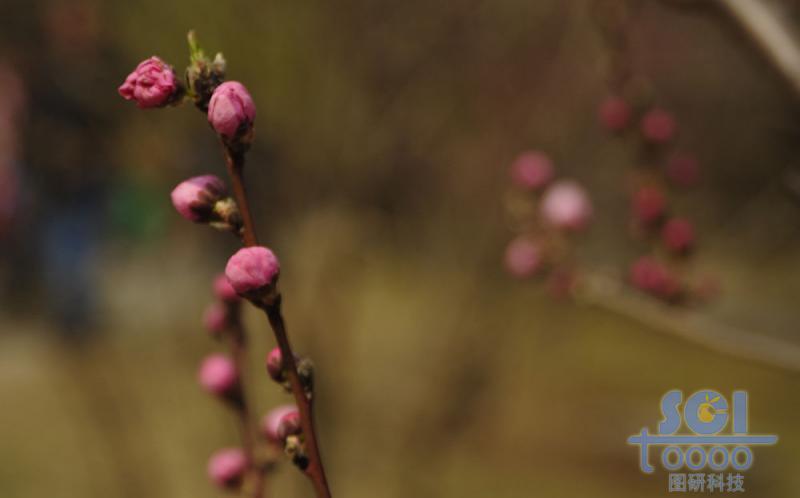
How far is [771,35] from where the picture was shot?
671 mm

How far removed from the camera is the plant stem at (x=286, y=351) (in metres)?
0.43

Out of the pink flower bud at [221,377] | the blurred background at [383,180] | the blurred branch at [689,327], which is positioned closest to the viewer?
the pink flower bud at [221,377]

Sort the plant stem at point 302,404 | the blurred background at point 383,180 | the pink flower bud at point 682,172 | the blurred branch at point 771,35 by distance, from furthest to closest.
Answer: the blurred background at point 383,180, the pink flower bud at point 682,172, the blurred branch at point 771,35, the plant stem at point 302,404

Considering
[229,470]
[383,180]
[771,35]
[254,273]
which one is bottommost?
[229,470]

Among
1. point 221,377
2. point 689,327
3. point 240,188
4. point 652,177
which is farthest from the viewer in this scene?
point 652,177

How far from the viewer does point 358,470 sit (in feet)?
7.50

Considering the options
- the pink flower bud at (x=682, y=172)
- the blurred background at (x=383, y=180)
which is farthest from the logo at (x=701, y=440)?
the pink flower bud at (x=682, y=172)

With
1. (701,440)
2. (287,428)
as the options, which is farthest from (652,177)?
(287,428)

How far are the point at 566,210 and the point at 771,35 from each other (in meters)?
0.72

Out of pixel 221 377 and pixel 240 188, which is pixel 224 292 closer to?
pixel 221 377

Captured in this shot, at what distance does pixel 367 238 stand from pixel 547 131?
2.11ft

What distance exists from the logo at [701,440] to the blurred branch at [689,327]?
13 cm

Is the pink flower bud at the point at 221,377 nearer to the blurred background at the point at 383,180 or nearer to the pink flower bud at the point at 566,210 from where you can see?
the blurred background at the point at 383,180

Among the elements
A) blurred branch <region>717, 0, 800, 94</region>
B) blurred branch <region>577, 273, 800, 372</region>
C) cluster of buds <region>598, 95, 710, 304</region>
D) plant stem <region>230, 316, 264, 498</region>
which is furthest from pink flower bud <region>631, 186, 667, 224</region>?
plant stem <region>230, 316, 264, 498</region>
